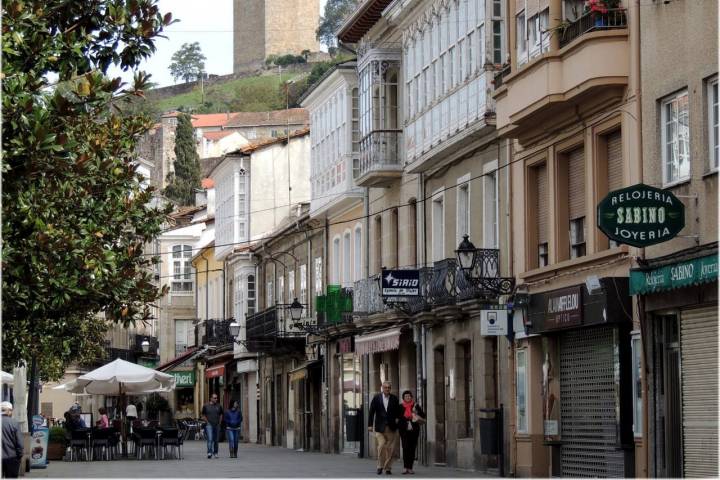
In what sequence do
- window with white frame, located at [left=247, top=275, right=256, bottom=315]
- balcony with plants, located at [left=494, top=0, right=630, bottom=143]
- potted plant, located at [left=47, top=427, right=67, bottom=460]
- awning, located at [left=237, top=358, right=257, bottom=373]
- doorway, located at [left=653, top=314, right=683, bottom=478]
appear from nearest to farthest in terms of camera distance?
doorway, located at [left=653, top=314, right=683, bottom=478]
balcony with plants, located at [left=494, top=0, right=630, bottom=143]
potted plant, located at [left=47, top=427, right=67, bottom=460]
window with white frame, located at [left=247, top=275, right=256, bottom=315]
awning, located at [left=237, top=358, right=257, bottom=373]

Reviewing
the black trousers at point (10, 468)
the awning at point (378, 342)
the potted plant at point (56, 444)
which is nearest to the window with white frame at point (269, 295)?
the awning at point (378, 342)

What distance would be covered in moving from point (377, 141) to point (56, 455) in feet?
37.0

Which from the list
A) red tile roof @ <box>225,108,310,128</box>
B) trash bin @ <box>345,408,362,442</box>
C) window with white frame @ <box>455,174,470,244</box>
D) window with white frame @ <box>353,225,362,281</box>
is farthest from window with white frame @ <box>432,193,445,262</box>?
red tile roof @ <box>225,108,310,128</box>

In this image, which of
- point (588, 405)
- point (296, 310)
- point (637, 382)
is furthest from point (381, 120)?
point (637, 382)

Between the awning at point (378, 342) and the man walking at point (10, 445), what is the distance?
55.3 ft

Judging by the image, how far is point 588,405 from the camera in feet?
84.9

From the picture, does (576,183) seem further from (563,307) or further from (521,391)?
(521,391)

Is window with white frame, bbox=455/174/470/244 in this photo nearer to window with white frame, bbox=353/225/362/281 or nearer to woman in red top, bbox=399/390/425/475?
woman in red top, bbox=399/390/425/475

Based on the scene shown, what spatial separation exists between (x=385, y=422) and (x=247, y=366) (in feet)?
104

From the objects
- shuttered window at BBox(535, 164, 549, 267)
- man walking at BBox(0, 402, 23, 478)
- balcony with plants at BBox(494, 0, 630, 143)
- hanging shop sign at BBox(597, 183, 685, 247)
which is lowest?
man walking at BBox(0, 402, 23, 478)

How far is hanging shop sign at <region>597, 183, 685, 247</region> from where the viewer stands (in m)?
21.0

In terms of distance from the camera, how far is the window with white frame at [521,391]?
28.4 m

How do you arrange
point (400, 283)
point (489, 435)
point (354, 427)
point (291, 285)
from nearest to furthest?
1. point (489, 435)
2. point (400, 283)
3. point (354, 427)
4. point (291, 285)

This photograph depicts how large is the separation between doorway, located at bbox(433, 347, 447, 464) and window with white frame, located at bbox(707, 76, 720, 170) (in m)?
14.5
